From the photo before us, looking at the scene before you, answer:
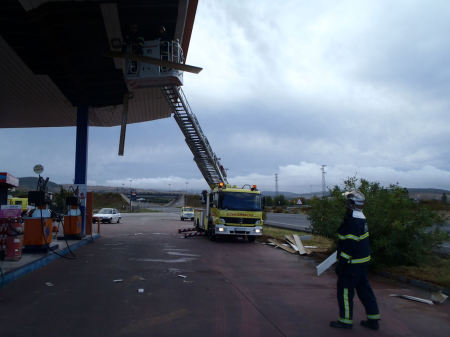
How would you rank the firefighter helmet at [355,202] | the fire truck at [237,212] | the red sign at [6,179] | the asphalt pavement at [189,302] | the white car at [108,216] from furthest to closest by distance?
the white car at [108,216] → the red sign at [6,179] → the fire truck at [237,212] → the firefighter helmet at [355,202] → the asphalt pavement at [189,302]

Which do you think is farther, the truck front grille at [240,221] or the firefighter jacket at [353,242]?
the truck front grille at [240,221]

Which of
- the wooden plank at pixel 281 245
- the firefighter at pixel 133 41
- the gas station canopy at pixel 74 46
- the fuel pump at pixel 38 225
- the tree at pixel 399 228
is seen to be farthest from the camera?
the wooden plank at pixel 281 245

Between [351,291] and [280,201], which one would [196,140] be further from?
[280,201]

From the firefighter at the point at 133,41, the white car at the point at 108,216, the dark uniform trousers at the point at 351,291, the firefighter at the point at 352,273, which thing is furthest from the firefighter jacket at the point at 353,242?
the white car at the point at 108,216

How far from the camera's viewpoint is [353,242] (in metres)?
5.36

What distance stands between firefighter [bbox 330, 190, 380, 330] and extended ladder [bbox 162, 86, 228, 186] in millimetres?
13259

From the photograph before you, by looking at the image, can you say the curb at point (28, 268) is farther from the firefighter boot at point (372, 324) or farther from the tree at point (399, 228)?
the tree at point (399, 228)

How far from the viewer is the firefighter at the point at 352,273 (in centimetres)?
532

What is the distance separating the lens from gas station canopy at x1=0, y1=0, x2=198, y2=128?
36.5 feet

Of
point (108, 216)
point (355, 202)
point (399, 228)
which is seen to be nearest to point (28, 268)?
point (355, 202)

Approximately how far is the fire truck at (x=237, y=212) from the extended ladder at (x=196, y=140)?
450 centimetres

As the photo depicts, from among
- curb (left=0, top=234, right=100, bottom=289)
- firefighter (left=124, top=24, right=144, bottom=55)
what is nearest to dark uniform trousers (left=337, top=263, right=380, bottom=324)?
curb (left=0, top=234, right=100, bottom=289)

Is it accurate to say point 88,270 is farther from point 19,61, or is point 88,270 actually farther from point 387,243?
point 19,61

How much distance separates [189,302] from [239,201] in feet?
34.2
